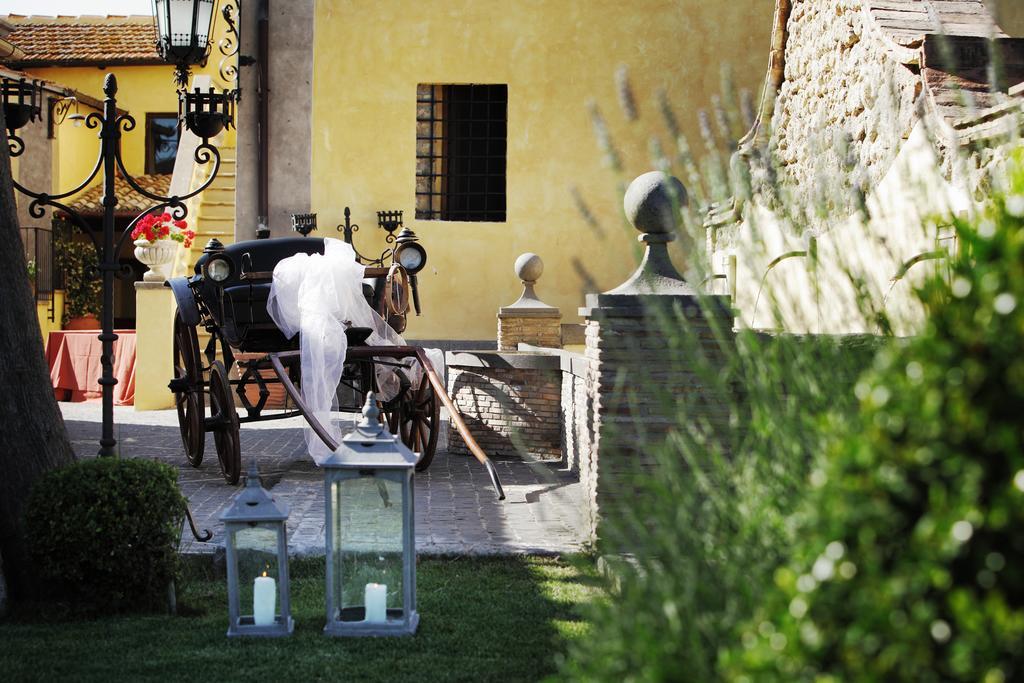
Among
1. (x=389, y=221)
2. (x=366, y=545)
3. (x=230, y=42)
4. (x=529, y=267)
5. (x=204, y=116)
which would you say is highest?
(x=230, y=42)

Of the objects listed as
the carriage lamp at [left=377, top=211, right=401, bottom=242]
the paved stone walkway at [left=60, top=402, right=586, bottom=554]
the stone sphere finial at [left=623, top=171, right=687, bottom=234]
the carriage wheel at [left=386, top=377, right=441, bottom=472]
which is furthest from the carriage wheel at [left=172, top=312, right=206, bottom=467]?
the carriage lamp at [left=377, top=211, right=401, bottom=242]

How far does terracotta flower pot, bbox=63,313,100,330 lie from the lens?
72.0ft

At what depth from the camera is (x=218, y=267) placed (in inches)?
335

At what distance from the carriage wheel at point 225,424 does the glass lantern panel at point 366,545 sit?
3679 mm

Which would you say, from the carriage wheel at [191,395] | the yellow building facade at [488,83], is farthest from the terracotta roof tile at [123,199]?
the carriage wheel at [191,395]

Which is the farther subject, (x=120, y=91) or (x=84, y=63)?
(x=120, y=91)

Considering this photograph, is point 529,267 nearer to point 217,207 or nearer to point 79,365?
point 217,207

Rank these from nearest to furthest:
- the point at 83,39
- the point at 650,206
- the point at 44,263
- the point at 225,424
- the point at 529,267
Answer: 1. the point at 650,206
2. the point at 225,424
3. the point at 529,267
4. the point at 44,263
5. the point at 83,39

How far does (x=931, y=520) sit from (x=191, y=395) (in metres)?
8.24

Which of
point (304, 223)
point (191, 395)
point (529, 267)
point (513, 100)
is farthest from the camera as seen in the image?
point (513, 100)

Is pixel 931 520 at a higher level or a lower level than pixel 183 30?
lower

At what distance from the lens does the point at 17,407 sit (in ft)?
16.4

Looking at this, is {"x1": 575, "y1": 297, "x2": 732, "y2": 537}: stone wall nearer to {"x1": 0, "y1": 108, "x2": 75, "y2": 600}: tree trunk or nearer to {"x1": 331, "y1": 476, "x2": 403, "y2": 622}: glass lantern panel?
{"x1": 331, "y1": 476, "x2": 403, "y2": 622}: glass lantern panel

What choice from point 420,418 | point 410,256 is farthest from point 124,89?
point 420,418
